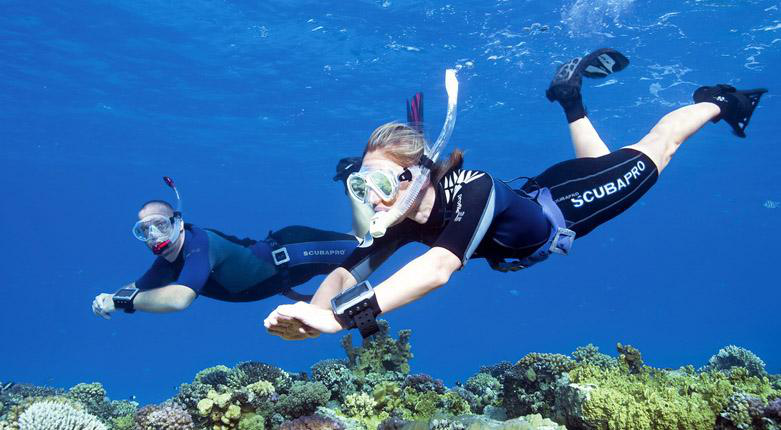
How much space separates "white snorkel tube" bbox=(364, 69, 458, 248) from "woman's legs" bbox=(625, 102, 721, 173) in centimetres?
328

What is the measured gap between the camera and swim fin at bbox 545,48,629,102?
6.82 meters

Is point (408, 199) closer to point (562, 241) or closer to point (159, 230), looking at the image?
point (562, 241)

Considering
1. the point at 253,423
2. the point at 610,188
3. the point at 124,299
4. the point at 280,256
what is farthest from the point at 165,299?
the point at 610,188

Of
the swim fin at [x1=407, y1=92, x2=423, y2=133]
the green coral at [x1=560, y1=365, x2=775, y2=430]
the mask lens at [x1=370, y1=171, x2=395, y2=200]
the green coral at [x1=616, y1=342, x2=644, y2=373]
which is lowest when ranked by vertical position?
the green coral at [x1=560, y1=365, x2=775, y2=430]

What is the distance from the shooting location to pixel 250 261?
7949 mm

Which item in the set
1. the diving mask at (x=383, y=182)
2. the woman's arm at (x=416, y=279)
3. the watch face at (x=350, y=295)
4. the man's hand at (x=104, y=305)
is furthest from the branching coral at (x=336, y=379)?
the watch face at (x=350, y=295)

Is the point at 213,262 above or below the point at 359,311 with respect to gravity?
above

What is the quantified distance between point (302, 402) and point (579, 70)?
5700mm

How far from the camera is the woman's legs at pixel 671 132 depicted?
6.37 metres

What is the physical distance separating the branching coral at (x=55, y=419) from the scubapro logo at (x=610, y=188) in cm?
616

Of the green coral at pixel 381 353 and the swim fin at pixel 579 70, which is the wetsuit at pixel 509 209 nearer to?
the swim fin at pixel 579 70

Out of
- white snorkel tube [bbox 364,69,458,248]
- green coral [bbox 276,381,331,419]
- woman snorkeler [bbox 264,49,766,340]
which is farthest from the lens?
green coral [bbox 276,381,331,419]

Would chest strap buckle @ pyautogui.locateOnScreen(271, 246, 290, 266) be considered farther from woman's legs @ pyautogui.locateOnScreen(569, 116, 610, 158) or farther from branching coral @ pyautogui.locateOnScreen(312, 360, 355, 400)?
woman's legs @ pyautogui.locateOnScreen(569, 116, 610, 158)

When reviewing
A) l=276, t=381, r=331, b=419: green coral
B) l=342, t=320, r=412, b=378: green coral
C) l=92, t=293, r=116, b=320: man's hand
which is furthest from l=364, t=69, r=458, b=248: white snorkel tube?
l=342, t=320, r=412, b=378: green coral
